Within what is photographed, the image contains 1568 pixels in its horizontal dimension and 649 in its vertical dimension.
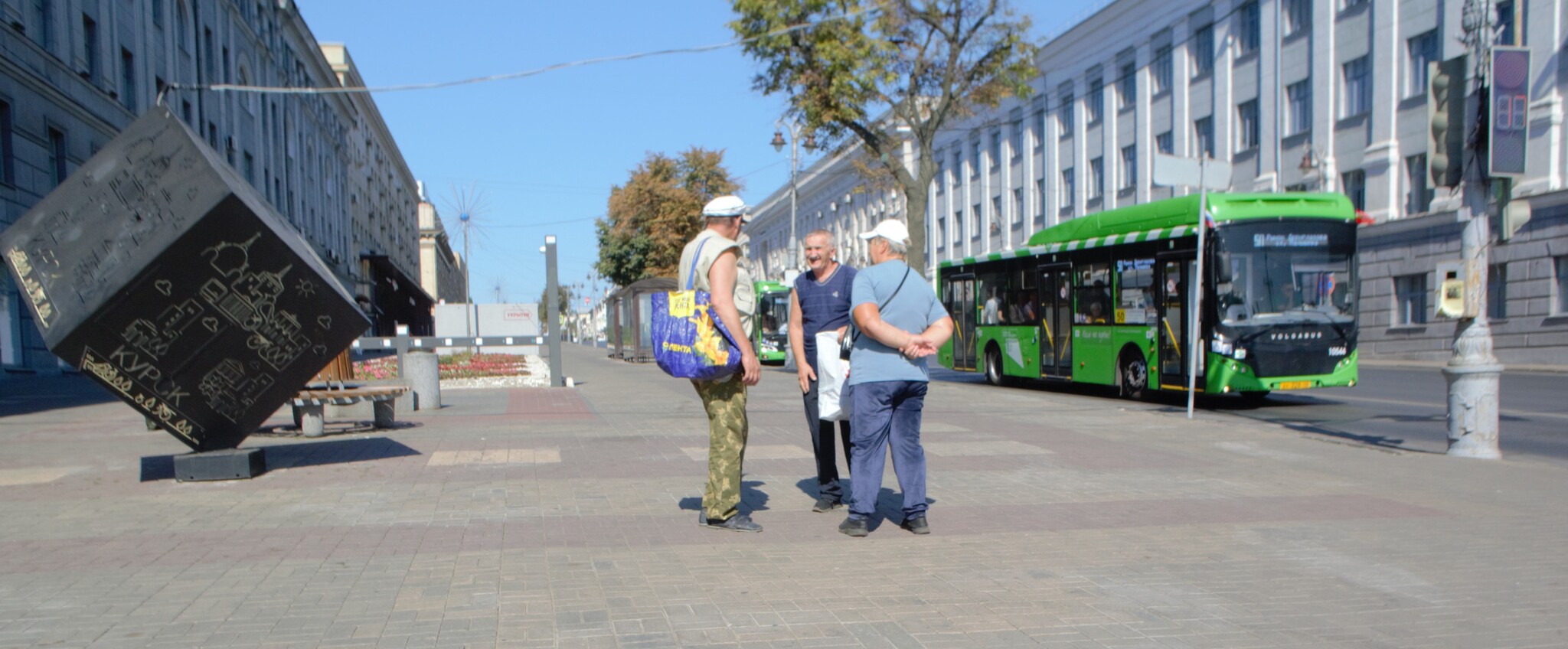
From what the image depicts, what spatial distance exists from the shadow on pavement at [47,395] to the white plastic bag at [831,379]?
35.0ft

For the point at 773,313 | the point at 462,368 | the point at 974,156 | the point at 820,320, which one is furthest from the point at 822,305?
the point at 974,156

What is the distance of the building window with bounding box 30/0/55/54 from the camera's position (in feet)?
80.0

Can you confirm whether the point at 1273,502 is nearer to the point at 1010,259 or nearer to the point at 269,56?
the point at 1010,259

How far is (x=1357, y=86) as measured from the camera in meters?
30.0

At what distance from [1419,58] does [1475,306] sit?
2242cm

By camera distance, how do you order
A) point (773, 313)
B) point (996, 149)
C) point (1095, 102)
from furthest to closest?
point (996, 149) → point (1095, 102) → point (773, 313)

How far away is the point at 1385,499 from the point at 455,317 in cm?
2931

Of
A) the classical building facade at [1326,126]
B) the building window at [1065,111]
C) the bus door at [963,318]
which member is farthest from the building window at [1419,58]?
the building window at [1065,111]

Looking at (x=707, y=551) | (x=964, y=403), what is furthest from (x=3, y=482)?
(x=964, y=403)

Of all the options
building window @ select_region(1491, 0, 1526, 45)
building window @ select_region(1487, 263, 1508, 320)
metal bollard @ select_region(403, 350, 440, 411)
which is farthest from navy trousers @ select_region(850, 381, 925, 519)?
building window @ select_region(1491, 0, 1526, 45)

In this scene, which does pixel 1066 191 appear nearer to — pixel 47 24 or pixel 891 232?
pixel 47 24

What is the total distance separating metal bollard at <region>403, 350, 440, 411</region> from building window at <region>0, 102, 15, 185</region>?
46.3 feet

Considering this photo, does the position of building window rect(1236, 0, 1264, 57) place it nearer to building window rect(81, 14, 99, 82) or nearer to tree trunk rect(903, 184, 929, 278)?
tree trunk rect(903, 184, 929, 278)

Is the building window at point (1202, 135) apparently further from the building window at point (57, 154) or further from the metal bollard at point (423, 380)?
the building window at point (57, 154)
